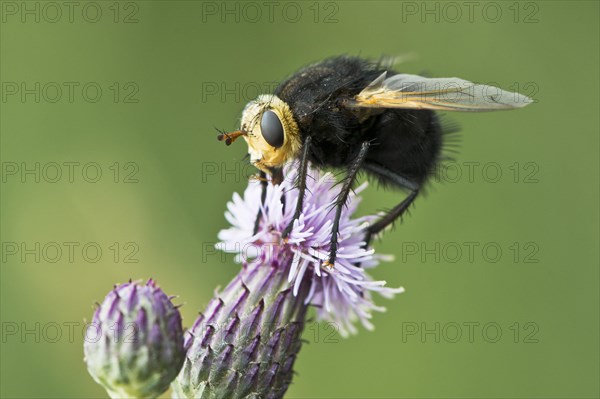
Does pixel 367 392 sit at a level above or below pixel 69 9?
below

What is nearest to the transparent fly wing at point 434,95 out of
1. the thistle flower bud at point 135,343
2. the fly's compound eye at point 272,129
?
the fly's compound eye at point 272,129

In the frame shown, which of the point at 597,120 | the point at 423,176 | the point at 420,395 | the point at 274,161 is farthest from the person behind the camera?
the point at 597,120

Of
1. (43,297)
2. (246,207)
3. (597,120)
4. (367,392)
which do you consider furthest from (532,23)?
(43,297)

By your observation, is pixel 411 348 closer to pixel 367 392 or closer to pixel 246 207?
pixel 367 392

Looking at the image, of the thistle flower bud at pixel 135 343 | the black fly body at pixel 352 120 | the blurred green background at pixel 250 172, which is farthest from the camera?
the blurred green background at pixel 250 172

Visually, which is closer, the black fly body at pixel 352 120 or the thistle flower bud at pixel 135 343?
the thistle flower bud at pixel 135 343

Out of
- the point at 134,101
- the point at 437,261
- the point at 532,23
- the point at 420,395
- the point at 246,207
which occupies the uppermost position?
the point at 532,23

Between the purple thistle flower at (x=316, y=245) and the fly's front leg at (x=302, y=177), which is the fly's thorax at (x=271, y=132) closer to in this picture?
the fly's front leg at (x=302, y=177)

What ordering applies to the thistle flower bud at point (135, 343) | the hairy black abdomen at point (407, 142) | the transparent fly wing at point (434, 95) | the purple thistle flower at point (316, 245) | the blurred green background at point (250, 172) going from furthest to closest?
the blurred green background at point (250, 172) → the hairy black abdomen at point (407, 142) → the purple thistle flower at point (316, 245) → the transparent fly wing at point (434, 95) → the thistle flower bud at point (135, 343)
